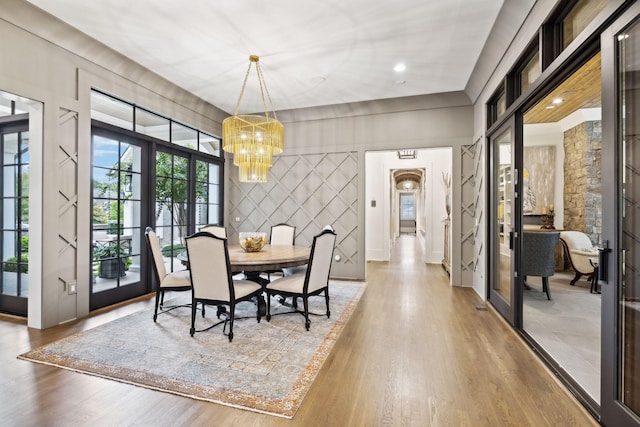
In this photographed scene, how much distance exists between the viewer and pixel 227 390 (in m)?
1.94

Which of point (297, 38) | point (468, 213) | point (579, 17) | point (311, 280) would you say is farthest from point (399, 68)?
point (311, 280)

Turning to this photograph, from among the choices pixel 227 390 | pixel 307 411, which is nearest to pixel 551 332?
pixel 307 411

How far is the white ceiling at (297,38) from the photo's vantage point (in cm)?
274

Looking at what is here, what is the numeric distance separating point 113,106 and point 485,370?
4.83m

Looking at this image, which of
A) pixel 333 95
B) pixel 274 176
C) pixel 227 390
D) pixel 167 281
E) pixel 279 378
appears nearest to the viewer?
pixel 227 390

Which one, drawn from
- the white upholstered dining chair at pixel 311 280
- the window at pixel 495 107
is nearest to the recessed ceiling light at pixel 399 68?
the window at pixel 495 107

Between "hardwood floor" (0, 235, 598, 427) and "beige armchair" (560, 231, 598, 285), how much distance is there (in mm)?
2126

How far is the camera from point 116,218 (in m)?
3.87

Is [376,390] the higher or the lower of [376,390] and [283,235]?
the lower

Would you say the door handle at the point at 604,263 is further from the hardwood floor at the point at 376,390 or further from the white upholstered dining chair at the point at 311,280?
the white upholstered dining chair at the point at 311,280

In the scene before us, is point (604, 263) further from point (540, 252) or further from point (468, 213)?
point (468, 213)

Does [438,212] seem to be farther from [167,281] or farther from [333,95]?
[167,281]

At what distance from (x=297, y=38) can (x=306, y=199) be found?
2.90 meters

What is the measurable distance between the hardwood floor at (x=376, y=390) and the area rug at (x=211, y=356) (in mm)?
89
